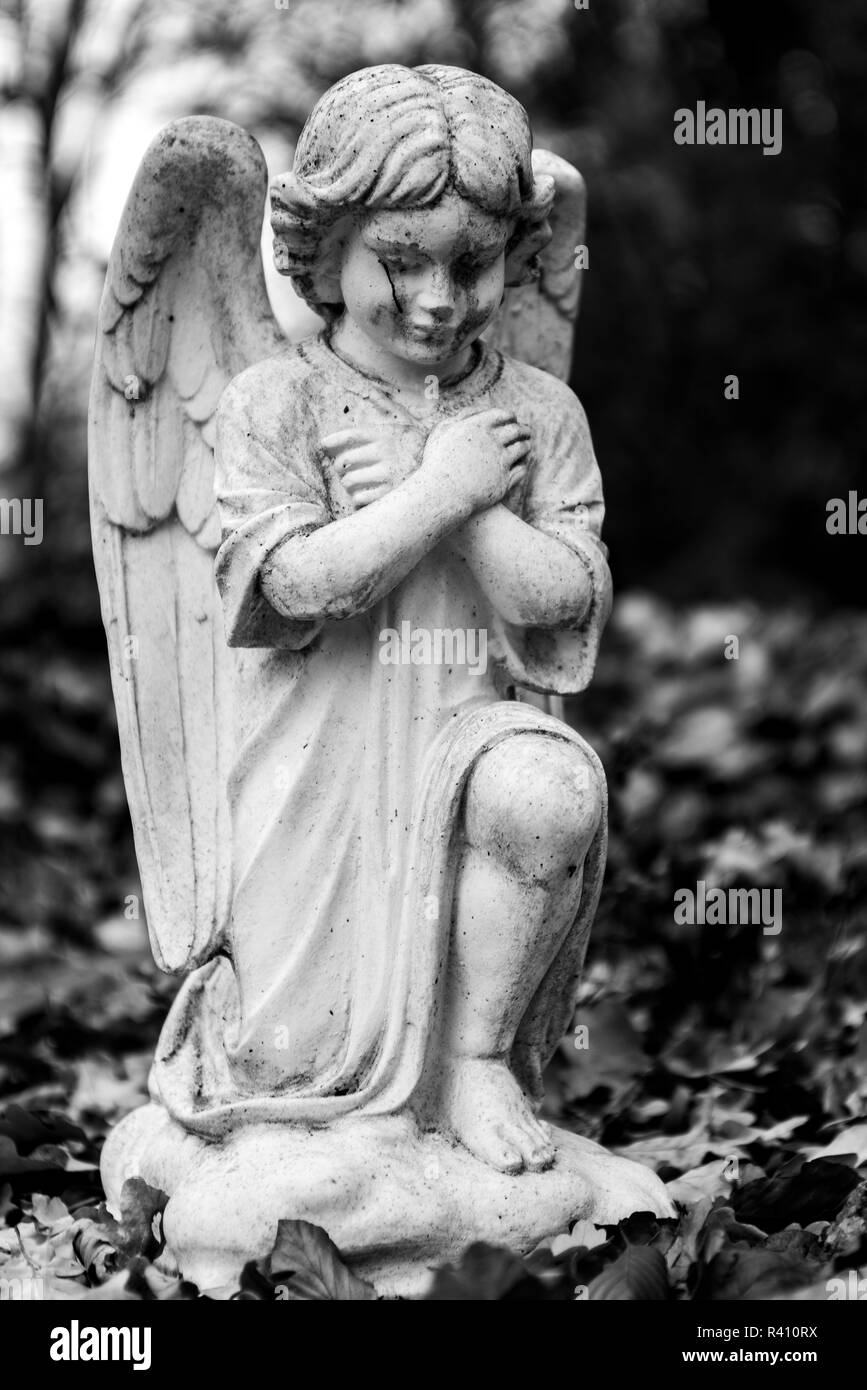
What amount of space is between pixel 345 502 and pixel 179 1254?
138 centimetres

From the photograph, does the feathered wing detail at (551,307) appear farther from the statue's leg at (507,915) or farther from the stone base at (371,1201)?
the stone base at (371,1201)

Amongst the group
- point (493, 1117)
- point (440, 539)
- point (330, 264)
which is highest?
point (330, 264)

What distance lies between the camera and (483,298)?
12.6 feet

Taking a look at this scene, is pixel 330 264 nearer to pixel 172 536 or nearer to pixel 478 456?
pixel 478 456

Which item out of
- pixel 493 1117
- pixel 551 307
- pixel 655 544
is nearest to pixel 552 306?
pixel 551 307

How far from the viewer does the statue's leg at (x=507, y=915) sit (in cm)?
373

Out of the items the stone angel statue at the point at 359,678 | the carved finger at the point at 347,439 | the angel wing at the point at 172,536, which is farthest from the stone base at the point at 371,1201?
the carved finger at the point at 347,439

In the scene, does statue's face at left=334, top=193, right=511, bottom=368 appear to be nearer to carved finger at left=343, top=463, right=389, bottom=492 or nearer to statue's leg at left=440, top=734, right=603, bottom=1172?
carved finger at left=343, top=463, right=389, bottom=492

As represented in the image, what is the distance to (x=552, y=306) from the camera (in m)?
4.60

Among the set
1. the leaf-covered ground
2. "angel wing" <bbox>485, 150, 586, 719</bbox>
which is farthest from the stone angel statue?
"angel wing" <bbox>485, 150, 586, 719</bbox>

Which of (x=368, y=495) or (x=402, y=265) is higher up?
(x=402, y=265)

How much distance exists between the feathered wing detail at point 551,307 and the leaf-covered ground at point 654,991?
1.45 metres

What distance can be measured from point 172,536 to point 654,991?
217cm

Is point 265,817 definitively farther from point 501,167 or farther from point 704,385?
point 704,385
